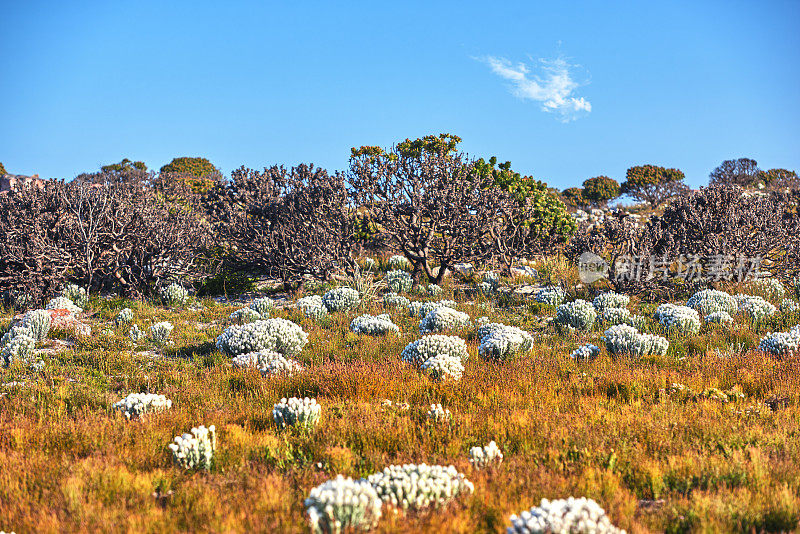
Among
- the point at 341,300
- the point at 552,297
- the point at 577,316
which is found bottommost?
the point at 341,300

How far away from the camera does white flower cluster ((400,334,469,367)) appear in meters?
8.26

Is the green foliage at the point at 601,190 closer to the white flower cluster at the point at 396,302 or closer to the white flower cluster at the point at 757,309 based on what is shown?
the white flower cluster at the point at 757,309

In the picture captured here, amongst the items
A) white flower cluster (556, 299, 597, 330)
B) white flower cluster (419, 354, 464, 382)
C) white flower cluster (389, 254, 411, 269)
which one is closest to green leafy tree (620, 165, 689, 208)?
white flower cluster (389, 254, 411, 269)

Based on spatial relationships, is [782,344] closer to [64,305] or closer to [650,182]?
[64,305]

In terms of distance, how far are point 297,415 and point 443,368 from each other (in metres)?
A: 2.69

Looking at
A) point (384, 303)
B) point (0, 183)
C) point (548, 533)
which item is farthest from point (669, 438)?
point (0, 183)

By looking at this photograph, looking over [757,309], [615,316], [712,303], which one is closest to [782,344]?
[615,316]

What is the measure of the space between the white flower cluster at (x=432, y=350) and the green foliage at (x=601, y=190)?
164ft

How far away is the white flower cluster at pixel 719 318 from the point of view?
36.6 ft

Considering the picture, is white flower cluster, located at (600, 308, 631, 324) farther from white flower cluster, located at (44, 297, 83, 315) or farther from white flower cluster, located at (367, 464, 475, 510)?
white flower cluster, located at (44, 297, 83, 315)

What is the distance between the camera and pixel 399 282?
16.4 meters

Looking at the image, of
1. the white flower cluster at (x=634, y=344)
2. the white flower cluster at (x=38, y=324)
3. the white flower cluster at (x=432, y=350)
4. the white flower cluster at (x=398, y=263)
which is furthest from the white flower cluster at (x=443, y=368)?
the white flower cluster at (x=398, y=263)

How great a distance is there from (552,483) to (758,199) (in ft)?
62.8

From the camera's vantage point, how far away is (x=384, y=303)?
14781 millimetres
